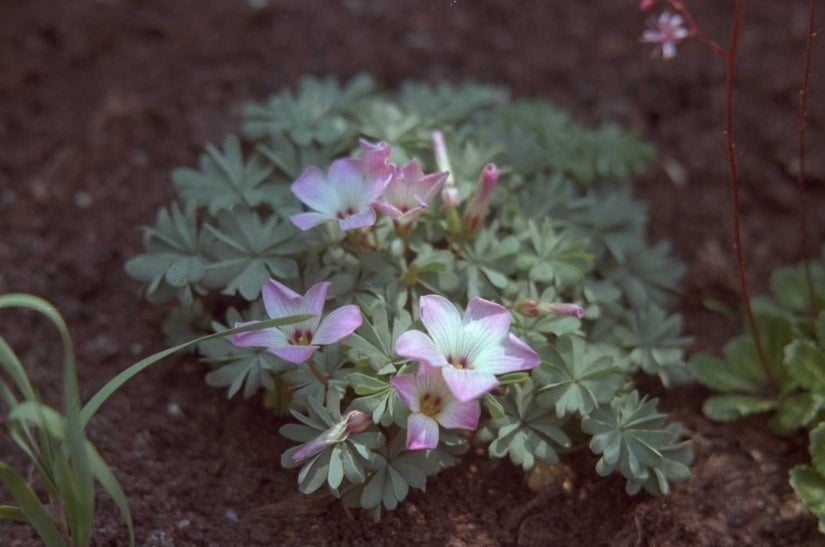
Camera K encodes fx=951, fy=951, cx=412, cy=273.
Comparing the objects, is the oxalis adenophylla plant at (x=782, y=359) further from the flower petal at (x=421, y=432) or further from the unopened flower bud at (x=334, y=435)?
the unopened flower bud at (x=334, y=435)

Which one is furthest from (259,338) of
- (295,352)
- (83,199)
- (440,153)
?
(83,199)

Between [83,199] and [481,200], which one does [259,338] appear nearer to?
[481,200]

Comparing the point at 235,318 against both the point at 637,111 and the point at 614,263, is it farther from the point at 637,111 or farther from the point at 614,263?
the point at 637,111

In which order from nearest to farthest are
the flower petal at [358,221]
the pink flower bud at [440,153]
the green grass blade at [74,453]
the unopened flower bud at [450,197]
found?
the green grass blade at [74,453]
the flower petal at [358,221]
the unopened flower bud at [450,197]
the pink flower bud at [440,153]

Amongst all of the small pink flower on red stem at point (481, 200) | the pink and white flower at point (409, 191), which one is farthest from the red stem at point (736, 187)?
the pink and white flower at point (409, 191)

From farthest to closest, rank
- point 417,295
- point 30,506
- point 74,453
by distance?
point 417,295
point 30,506
point 74,453

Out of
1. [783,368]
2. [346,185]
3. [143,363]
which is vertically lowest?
[783,368]
